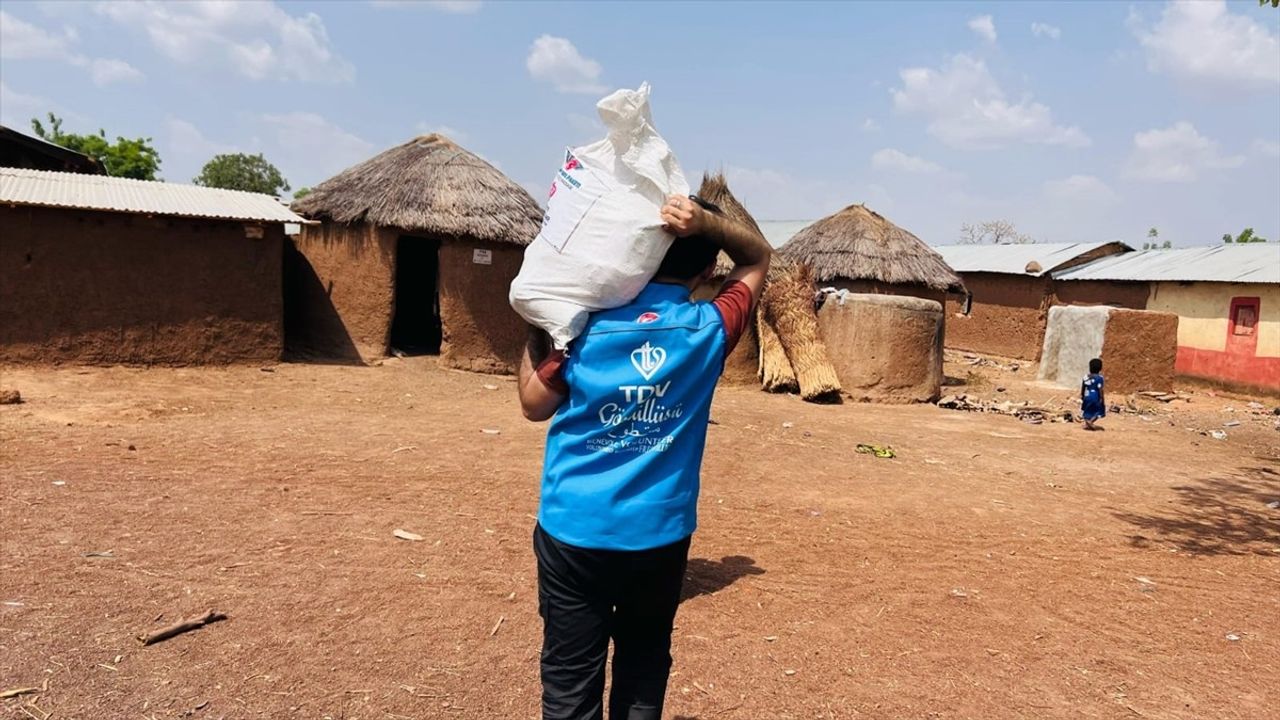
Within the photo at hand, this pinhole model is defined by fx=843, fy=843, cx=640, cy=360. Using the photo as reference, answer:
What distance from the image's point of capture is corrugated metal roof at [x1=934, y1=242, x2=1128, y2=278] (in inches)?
852

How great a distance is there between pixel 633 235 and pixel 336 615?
97.6 inches

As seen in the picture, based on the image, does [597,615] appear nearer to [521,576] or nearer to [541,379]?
[541,379]

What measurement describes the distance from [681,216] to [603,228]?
16 cm

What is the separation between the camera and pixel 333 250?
36.6 feet

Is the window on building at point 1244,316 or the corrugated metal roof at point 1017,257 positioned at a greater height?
the corrugated metal roof at point 1017,257

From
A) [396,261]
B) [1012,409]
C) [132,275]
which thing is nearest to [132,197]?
[132,275]

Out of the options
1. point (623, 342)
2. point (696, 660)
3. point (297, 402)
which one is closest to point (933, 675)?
point (696, 660)

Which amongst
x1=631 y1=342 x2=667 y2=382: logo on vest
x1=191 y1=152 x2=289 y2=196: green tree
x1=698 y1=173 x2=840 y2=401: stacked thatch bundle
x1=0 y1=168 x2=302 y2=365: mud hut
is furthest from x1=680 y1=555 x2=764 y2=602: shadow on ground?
x1=191 y1=152 x2=289 y2=196: green tree

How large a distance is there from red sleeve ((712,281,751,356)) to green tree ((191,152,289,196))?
134 ft

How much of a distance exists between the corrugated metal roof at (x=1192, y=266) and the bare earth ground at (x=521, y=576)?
10301 millimetres

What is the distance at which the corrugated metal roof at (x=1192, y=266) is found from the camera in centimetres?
1591

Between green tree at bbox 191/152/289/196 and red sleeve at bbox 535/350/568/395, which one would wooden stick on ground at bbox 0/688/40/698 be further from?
green tree at bbox 191/152/289/196

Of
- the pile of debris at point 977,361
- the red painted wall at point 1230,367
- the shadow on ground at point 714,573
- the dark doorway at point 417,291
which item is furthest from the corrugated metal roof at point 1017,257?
the shadow on ground at point 714,573

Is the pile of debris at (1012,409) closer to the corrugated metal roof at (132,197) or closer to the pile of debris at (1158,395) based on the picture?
the pile of debris at (1158,395)
